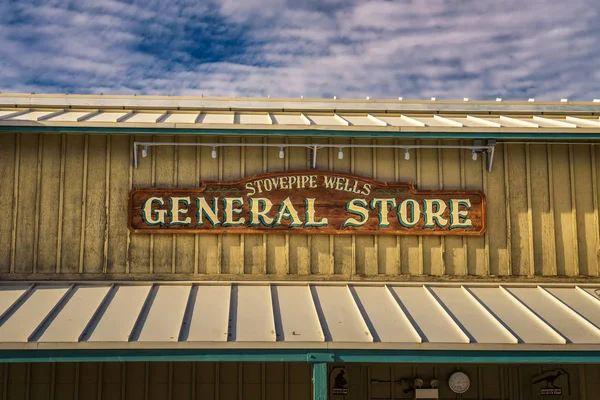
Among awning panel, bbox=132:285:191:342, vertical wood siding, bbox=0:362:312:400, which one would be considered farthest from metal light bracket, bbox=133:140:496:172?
vertical wood siding, bbox=0:362:312:400

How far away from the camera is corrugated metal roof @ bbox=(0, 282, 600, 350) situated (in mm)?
7680

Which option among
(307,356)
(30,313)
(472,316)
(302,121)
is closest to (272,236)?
(302,121)

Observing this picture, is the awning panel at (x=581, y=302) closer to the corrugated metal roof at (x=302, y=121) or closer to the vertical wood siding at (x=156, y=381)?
the corrugated metal roof at (x=302, y=121)

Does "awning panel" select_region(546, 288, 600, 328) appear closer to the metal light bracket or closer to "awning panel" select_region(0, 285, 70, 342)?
the metal light bracket

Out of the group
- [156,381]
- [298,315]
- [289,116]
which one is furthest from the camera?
[289,116]

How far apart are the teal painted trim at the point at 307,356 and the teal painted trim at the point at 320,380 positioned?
5.0 inches

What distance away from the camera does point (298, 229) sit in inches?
402

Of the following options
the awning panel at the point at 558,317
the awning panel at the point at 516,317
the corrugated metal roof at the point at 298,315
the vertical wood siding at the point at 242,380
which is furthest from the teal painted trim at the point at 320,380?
the awning panel at the point at 558,317

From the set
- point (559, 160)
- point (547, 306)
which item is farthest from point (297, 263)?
point (559, 160)

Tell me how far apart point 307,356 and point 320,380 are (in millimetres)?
441

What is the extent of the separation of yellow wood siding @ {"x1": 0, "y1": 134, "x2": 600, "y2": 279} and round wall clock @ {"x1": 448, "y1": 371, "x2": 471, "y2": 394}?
1.89 meters

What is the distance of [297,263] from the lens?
10164 mm

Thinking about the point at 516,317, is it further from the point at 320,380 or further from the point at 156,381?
the point at 156,381

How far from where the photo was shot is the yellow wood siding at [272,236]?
9.99m
